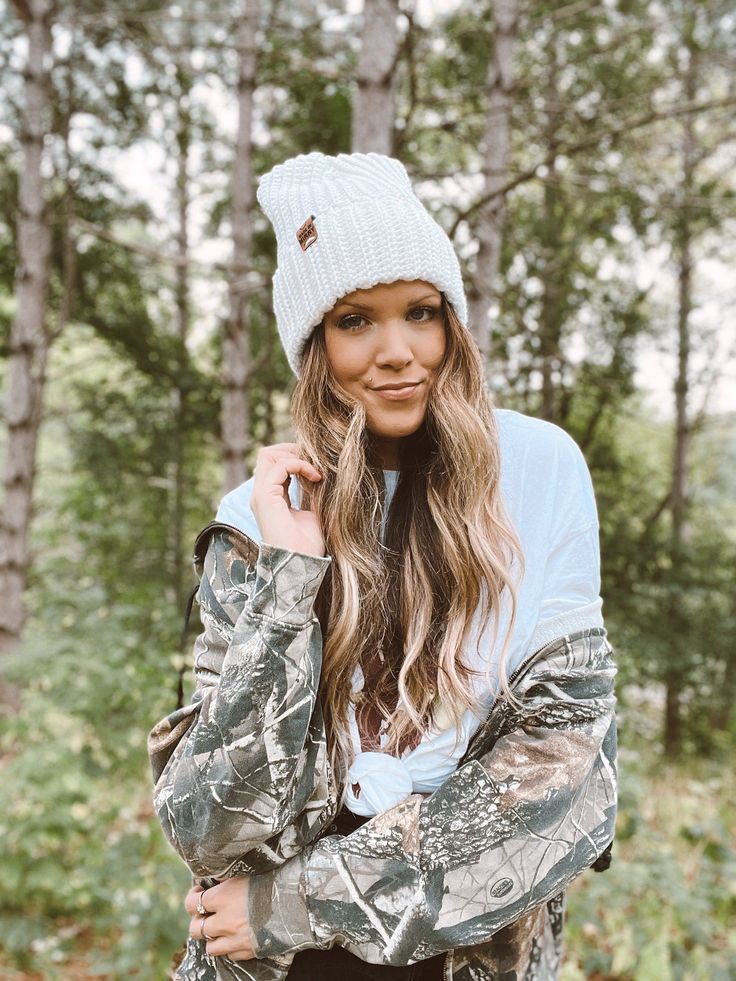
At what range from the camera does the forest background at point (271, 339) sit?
148 inches

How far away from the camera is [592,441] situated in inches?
346

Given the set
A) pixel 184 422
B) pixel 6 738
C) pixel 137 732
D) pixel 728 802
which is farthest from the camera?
pixel 184 422

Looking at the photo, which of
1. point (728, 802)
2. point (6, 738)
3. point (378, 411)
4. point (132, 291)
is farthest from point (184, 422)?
point (378, 411)

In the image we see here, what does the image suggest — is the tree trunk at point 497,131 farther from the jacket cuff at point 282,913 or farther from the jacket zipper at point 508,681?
the jacket cuff at point 282,913

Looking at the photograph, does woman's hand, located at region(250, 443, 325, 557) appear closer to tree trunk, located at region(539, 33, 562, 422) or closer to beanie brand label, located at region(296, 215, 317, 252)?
beanie brand label, located at region(296, 215, 317, 252)

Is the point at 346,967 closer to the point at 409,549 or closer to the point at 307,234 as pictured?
the point at 409,549

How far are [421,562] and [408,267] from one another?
1.91 ft

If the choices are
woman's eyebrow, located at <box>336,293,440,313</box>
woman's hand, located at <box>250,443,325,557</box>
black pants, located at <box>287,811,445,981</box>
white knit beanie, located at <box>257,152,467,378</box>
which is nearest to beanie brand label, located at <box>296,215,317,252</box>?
white knit beanie, located at <box>257,152,467,378</box>

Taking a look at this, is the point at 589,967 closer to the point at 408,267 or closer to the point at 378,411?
the point at 378,411

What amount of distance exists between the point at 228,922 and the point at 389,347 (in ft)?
3.69

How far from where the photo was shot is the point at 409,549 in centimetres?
162

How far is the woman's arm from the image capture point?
Result: 1.33 metres

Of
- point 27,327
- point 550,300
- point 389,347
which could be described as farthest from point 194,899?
point 550,300

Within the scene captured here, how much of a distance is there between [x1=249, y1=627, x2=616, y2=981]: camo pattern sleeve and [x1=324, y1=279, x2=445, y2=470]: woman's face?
1.82ft
